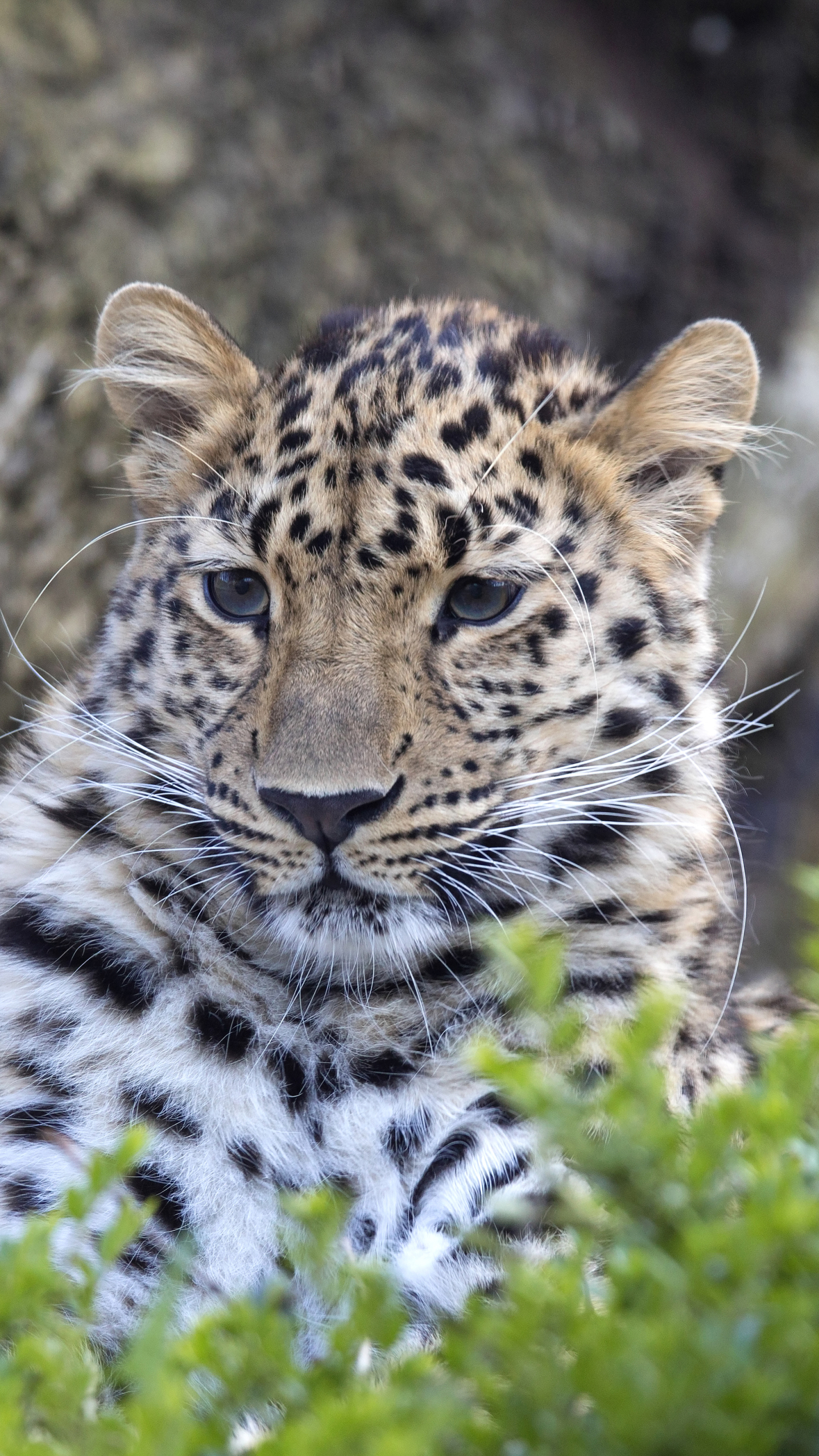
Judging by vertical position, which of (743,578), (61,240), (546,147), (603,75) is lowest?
(743,578)

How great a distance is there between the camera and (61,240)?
706 centimetres

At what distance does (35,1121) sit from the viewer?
365cm

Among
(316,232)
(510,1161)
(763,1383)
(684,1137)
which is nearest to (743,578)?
(316,232)

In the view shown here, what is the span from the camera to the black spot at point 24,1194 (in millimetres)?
3547

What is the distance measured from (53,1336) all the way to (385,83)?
7.87 meters

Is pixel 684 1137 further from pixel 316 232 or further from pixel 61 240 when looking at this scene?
Result: pixel 316 232

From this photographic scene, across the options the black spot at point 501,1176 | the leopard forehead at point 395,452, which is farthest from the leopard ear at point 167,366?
the black spot at point 501,1176

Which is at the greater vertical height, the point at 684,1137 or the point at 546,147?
A: the point at 546,147

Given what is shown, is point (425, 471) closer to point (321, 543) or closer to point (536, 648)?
point (321, 543)

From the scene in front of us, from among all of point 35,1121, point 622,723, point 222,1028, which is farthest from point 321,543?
point 35,1121

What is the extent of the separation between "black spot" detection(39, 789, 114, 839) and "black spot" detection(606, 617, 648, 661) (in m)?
1.56

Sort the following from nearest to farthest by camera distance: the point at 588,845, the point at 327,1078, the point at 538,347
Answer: the point at 327,1078, the point at 588,845, the point at 538,347

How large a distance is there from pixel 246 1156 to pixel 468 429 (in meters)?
2.07

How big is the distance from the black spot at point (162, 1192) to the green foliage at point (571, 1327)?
1333mm
